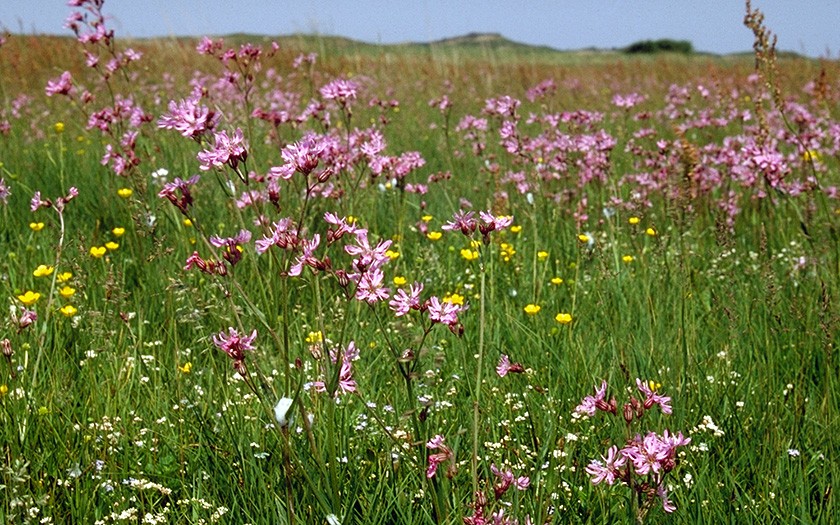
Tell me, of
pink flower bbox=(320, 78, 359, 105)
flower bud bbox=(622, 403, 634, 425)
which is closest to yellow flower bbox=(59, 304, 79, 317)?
pink flower bbox=(320, 78, 359, 105)

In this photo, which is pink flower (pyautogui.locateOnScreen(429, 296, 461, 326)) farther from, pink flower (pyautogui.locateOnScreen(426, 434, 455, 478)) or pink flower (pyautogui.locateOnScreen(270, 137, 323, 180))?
pink flower (pyautogui.locateOnScreen(270, 137, 323, 180))

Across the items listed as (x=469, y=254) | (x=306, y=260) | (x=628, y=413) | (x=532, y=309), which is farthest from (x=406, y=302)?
(x=469, y=254)

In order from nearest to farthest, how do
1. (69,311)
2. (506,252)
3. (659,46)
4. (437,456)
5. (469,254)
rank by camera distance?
(437,456), (69,311), (469,254), (506,252), (659,46)

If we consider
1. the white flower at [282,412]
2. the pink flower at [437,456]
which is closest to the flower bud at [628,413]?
the pink flower at [437,456]

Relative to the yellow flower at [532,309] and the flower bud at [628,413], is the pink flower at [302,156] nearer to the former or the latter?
the flower bud at [628,413]

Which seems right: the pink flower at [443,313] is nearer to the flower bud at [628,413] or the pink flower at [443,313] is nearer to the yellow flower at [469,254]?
the flower bud at [628,413]

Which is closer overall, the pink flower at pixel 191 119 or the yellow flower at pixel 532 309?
the pink flower at pixel 191 119

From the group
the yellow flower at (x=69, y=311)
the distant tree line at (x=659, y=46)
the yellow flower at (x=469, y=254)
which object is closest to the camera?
the yellow flower at (x=69, y=311)

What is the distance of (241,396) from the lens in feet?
7.79

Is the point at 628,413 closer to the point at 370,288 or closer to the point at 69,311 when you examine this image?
the point at 370,288

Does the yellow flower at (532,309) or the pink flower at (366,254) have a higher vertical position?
the pink flower at (366,254)

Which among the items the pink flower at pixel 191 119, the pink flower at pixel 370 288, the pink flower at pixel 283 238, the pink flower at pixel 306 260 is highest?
the pink flower at pixel 191 119

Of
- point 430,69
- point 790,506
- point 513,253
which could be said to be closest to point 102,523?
point 790,506

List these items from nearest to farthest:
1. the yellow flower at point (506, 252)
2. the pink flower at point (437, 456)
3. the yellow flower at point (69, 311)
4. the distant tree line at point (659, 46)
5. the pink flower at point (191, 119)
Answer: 1. the pink flower at point (437, 456)
2. the pink flower at point (191, 119)
3. the yellow flower at point (69, 311)
4. the yellow flower at point (506, 252)
5. the distant tree line at point (659, 46)
